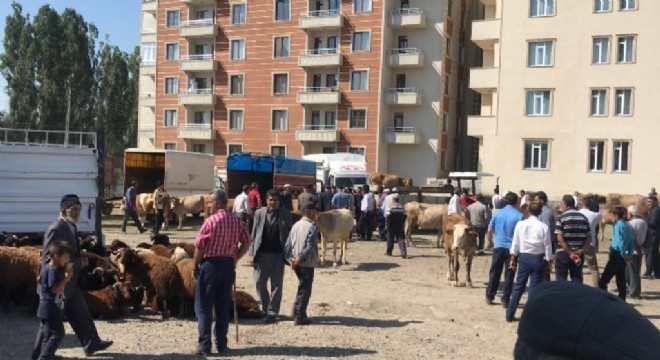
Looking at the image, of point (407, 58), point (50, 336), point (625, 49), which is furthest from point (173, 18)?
point (50, 336)

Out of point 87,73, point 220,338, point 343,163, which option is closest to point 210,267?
point 220,338

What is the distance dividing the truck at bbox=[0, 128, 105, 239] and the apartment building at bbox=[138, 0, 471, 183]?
3399cm

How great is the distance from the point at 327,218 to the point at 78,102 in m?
49.3

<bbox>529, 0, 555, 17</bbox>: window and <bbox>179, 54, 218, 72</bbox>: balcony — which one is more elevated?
<bbox>529, 0, 555, 17</bbox>: window

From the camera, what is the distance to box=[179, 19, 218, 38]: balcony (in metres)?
50.5

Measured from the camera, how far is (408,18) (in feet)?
147

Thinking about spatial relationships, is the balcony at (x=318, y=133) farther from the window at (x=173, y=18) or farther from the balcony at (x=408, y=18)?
the window at (x=173, y=18)

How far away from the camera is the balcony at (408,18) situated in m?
44.4

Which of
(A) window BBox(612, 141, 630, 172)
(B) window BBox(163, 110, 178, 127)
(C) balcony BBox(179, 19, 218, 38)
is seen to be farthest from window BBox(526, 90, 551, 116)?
(B) window BBox(163, 110, 178, 127)

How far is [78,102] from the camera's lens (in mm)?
58531

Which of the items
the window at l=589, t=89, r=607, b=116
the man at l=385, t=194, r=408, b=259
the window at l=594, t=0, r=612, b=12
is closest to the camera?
the man at l=385, t=194, r=408, b=259

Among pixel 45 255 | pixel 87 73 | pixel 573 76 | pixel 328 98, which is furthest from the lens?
pixel 87 73

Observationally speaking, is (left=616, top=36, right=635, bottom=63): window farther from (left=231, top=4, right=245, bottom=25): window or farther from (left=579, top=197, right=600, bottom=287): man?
(left=231, top=4, right=245, bottom=25): window

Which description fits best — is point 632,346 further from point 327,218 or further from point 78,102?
point 78,102
